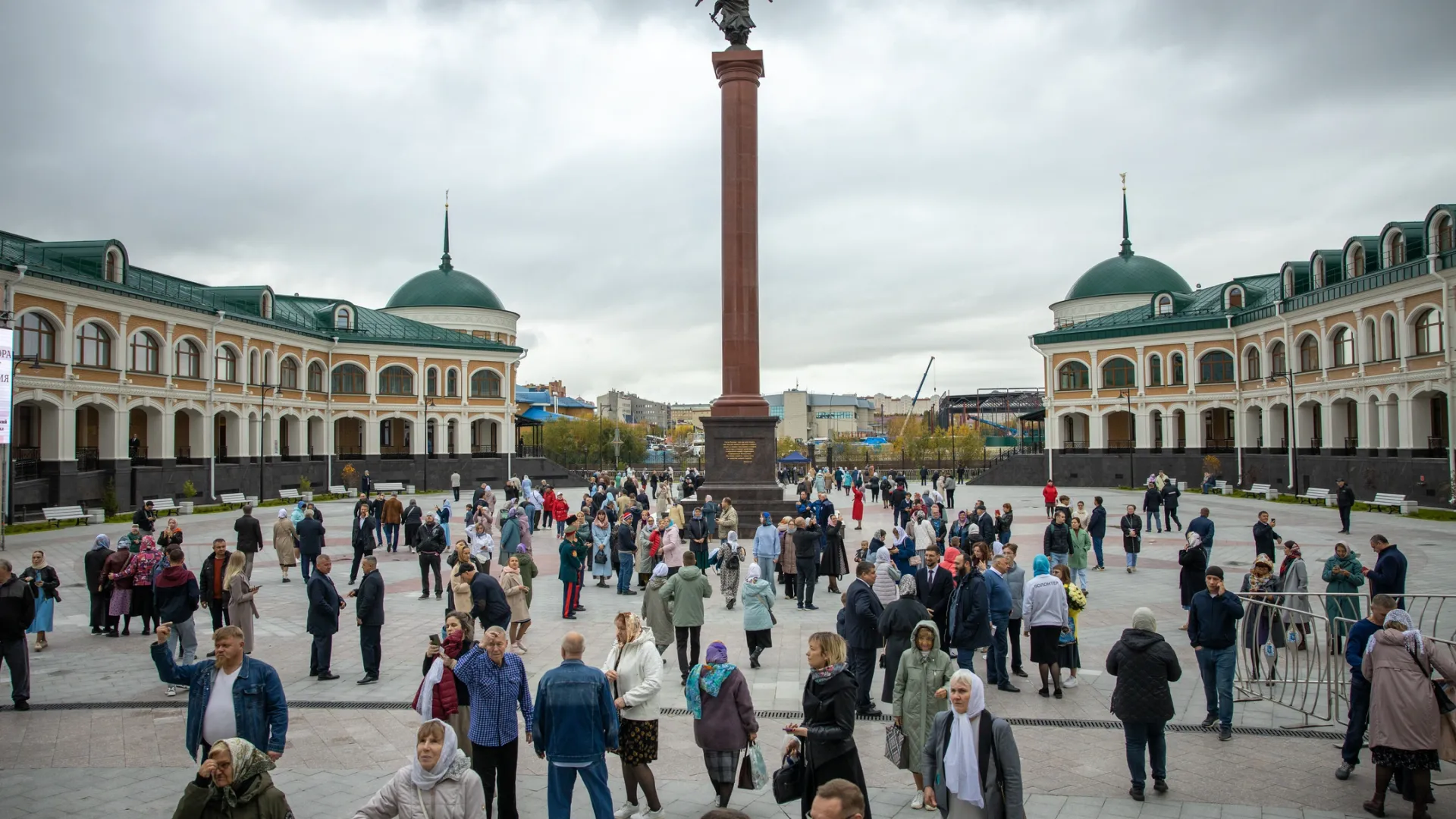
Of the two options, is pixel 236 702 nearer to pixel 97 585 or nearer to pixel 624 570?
pixel 97 585

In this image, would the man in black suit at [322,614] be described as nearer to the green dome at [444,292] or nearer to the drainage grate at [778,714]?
the drainage grate at [778,714]

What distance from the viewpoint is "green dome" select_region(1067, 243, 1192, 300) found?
63781 millimetres

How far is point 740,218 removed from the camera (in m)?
29.5

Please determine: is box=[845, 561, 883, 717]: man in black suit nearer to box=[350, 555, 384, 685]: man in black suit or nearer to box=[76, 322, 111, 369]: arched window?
box=[350, 555, 384, 685]: man in black suit

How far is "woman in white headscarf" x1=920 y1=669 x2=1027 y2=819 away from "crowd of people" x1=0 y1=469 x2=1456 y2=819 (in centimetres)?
1

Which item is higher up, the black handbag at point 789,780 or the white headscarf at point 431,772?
the white headscarf at point 431,772

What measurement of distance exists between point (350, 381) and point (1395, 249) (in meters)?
53.5

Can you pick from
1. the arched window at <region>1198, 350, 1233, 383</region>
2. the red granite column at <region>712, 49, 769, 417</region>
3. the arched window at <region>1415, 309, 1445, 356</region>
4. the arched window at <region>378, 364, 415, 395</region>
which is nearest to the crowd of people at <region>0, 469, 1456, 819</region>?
the red granite column at <region>712, 49, 769, 417</region>

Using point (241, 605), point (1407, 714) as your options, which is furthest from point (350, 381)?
point (1407, 714)

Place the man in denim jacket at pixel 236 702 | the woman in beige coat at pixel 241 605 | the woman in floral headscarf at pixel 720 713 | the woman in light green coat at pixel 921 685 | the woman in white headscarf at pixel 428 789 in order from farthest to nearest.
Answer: the woman in beige coat at pixel 241 605, the woman in light green coat at pixel 921 685, the woman in floral headscarf at pixel 720 713, the man in denim jacket at pixel 236 702, the woman in white headscarf at pixel 428 789

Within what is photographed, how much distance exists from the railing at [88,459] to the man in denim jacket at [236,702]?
35924mm

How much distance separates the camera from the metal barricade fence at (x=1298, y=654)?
351 inches

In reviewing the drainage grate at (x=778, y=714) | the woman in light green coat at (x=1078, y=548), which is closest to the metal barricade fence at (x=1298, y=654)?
the drainage grate at (x=778, y=714)

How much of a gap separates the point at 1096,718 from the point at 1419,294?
3396 centimetres
